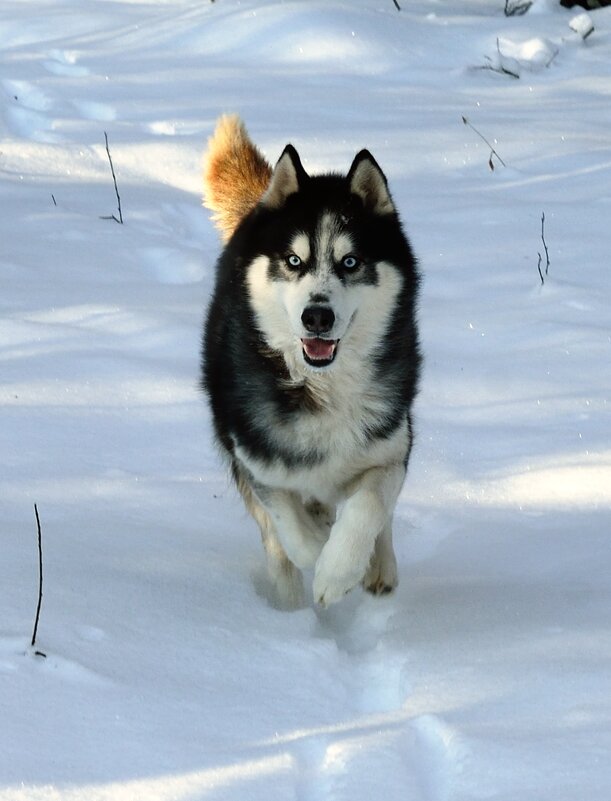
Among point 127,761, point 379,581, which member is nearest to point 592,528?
point 379,581

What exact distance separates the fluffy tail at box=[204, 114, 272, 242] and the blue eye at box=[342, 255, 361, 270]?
0.88m

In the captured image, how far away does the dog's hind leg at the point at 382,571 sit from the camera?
11.7 ft

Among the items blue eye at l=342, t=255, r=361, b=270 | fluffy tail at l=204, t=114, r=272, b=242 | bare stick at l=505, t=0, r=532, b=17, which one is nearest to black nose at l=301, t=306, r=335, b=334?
blue eye at l=342, t=255, r=361, b=270

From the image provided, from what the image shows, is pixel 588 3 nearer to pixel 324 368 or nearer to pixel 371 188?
pixel 371 188

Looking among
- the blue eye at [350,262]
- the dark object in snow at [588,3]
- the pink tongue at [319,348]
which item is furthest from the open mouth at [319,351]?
the dark object in snow at [588,3]

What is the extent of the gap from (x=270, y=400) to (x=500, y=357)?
81.1 inches

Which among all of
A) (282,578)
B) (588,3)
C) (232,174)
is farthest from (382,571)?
(588,3)

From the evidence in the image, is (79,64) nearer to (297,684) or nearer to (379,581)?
(379,581)

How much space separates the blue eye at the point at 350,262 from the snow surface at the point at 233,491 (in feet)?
2.96

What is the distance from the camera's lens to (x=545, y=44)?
9195 mm

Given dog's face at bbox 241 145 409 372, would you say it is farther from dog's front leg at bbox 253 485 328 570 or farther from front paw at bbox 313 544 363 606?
front paw at bbox 313 544 363 606

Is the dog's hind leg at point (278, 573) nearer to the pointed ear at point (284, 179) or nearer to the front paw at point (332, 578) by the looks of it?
the front paw at point (332, 578)

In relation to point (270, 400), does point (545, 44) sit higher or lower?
lower

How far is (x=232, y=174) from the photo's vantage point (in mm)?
4117
